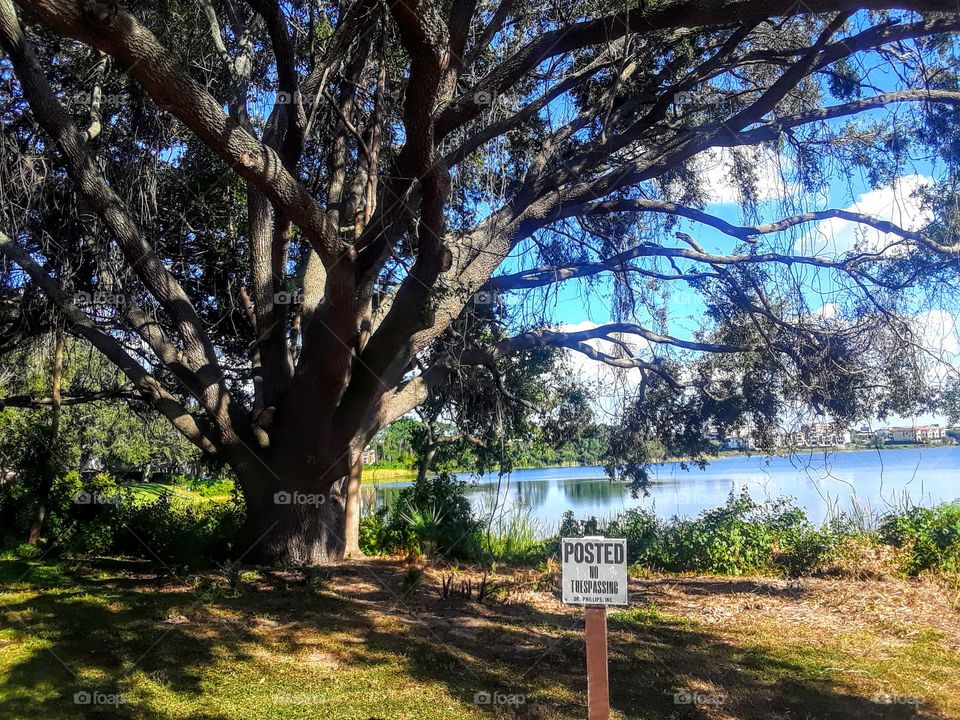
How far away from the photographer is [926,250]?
8.77m

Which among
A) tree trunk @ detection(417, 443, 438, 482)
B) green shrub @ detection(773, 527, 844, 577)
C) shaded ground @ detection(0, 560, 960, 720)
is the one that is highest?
tree trunk @ detection(417, 443, 438, 482)

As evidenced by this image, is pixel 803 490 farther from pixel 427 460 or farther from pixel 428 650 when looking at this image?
pixel 428 650

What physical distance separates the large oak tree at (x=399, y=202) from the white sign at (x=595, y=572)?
11.9ft

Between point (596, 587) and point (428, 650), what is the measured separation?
2887 millimetres

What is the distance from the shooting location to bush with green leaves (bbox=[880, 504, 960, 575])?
982 centimetres

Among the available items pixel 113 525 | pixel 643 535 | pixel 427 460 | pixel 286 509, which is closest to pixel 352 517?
pixel 286 509

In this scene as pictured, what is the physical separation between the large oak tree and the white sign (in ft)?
11.9

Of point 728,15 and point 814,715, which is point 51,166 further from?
point 814,715

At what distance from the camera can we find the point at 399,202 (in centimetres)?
724

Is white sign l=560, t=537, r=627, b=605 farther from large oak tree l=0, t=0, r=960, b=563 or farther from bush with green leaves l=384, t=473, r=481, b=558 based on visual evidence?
bush with green leaves l=384, t=473, r=481, b=558

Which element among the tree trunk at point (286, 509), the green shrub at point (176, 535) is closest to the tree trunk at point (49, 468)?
the green shrub at point (176, 535)

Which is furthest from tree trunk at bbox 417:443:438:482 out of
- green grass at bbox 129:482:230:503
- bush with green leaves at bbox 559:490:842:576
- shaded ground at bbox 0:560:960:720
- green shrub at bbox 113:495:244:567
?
shaded ground at bbox 0:560:960:720

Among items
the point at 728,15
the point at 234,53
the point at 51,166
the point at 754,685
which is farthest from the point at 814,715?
the point at 51,166

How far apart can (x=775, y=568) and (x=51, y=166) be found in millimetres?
11310
